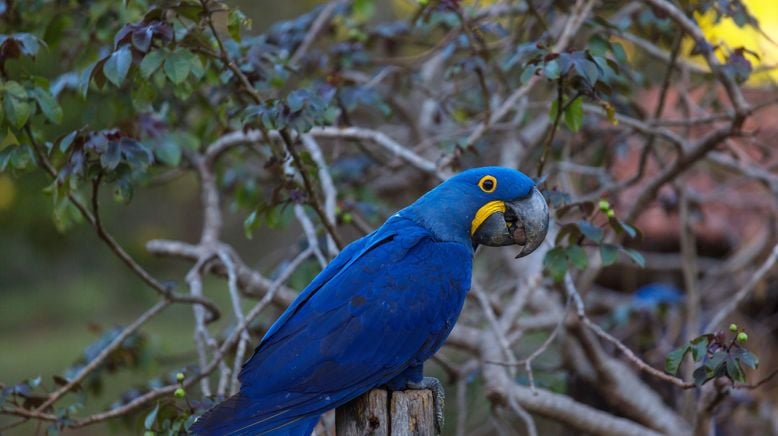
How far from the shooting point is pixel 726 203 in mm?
5223

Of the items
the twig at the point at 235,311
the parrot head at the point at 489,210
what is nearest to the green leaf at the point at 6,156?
the twig at the point at 235,311

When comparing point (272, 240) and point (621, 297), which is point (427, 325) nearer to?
point (621, 297)

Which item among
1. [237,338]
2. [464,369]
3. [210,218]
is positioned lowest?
[464,369]

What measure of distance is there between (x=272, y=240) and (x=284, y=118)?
27.5ft

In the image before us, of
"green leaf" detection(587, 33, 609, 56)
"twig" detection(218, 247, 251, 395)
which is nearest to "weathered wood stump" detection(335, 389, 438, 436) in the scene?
"twig" detection(218, 247, 251, 395)

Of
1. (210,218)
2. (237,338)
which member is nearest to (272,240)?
(210,218)

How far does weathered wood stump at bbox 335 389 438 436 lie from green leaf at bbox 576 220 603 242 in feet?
2.46

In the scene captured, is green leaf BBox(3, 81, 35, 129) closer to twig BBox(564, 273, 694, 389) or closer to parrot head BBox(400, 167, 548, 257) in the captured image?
parrot head BBox(400, 167, 548, 257)

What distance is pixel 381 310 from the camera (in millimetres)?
2422

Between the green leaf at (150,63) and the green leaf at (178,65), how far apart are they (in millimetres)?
23

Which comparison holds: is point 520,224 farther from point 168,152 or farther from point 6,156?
point 6,156

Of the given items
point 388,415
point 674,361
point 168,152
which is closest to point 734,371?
point 674,361

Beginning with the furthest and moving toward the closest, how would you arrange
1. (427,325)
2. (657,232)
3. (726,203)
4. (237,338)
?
1. (657,232)
2. (726,203)
3. (237,338)
4. (427,325)

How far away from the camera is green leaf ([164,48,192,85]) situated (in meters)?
2.58
